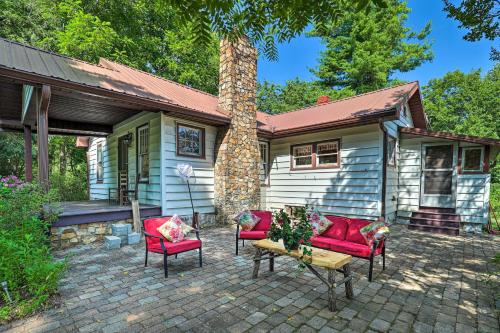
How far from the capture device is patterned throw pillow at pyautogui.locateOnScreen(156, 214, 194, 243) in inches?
159

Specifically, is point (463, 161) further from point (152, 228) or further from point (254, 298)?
point (152, 228)

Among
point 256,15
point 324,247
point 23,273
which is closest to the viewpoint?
point 256,15

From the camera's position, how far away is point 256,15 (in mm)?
2156

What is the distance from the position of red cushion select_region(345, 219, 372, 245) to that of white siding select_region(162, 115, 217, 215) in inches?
174

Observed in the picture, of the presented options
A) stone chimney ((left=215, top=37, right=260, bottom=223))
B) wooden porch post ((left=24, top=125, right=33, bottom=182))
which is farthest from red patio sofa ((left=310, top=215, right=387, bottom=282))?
wooden porch post ((left=24, top=125, right=33, bottom=182))

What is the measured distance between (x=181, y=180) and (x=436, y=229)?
23.7 feet

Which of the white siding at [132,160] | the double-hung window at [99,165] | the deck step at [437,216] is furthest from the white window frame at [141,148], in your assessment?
the deck step at [437,216]

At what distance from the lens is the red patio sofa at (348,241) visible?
366 cm

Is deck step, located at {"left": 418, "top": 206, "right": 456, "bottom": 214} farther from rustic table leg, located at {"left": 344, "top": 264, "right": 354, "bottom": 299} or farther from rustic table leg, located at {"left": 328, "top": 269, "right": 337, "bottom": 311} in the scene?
rustic table leg, located at {"left": 328, "top": 269, "right": 337, "bottom": 311}

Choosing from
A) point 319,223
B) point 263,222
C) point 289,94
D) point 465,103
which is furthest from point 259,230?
point 465,103

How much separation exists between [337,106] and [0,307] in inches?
375

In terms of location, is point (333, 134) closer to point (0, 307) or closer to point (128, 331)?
point (128, 331)

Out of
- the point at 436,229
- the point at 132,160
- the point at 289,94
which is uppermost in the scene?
the point at 289,94

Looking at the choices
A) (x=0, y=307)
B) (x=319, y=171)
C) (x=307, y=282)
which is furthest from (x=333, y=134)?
(x=0, y=307)
